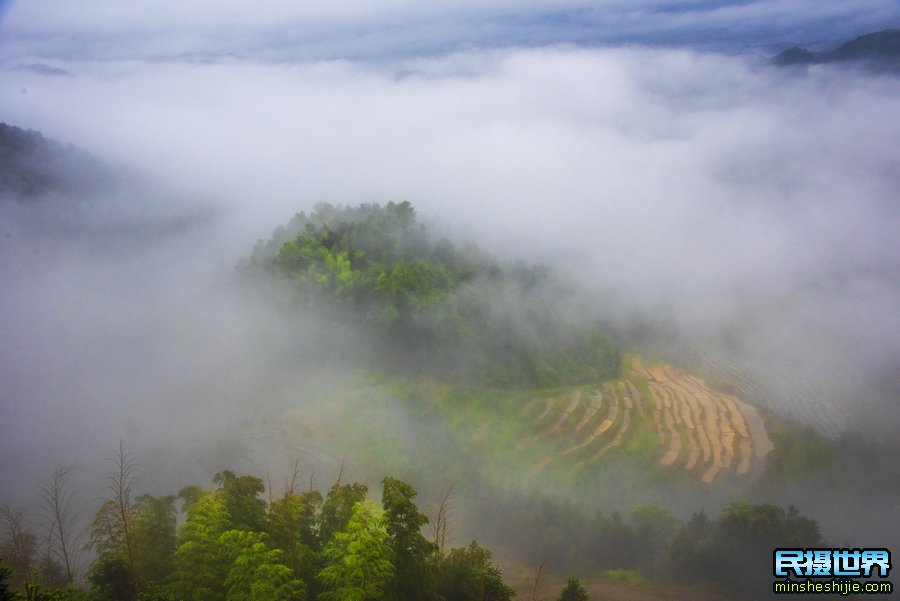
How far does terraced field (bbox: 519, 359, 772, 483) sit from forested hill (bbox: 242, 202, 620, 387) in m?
1.87

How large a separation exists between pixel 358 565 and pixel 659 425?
2657cm

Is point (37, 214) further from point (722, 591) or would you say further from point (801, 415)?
point (801, 415)

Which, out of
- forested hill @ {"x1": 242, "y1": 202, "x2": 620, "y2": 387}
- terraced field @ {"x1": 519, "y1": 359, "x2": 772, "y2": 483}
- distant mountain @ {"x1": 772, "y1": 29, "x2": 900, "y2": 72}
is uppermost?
distant mountain @ {"x1": 772, "y1": 29, "x2": 900, "y2": 72}

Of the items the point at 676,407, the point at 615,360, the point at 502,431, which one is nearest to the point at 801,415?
the point at 676,407

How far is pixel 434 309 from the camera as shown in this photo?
35656 mm

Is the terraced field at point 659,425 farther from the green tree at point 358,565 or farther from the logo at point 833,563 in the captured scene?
the green tree at point 358,565

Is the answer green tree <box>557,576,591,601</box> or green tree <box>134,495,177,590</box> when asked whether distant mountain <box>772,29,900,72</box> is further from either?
green tree <box>134,495,177,590</box>

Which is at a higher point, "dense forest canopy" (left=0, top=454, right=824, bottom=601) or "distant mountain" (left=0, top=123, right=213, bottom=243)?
"distant mountain" (left=0, top=123, right=213, bottom=243)

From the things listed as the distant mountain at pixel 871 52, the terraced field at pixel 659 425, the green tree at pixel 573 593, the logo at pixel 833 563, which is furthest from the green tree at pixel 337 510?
the distant mountain at pixel 871 52

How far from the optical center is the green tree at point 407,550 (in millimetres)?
12414

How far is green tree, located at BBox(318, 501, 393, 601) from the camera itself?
37.7ft

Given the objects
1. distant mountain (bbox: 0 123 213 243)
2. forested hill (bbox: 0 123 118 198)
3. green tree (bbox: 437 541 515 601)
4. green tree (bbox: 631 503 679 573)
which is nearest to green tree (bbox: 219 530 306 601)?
green tree (bbox: 437 541 515 601)

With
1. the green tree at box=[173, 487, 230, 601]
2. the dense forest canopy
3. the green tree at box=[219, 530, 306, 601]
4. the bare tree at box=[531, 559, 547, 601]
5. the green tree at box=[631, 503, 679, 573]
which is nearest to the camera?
the green tree at box=[219, 530, 306, 601]

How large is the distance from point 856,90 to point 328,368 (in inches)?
4148
